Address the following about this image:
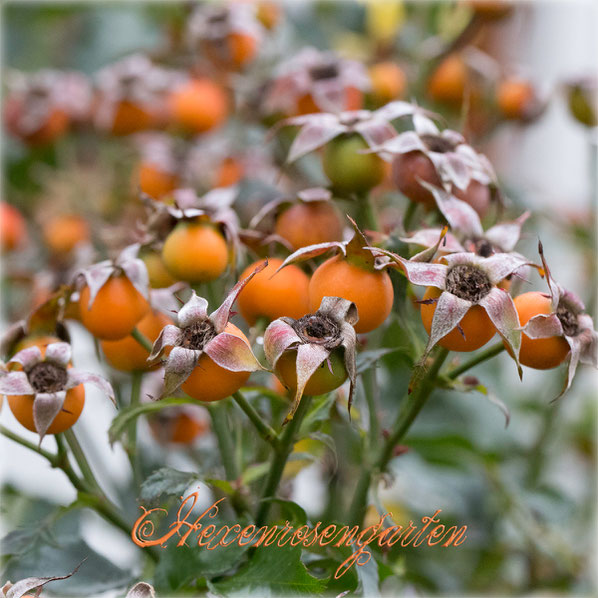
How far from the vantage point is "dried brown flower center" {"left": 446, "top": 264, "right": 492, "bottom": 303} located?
31cm

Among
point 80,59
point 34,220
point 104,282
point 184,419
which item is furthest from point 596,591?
point 80,59

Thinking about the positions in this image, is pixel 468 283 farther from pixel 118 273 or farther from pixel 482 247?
pixel 118 273

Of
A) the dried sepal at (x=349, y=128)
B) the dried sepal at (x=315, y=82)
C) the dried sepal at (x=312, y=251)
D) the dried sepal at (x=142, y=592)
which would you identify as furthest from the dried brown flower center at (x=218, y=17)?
the dried sepal at (x=142, y=592)

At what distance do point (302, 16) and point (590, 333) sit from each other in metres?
0.79

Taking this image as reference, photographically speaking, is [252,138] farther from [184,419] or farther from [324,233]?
[324,233]

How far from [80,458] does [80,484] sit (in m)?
0.01

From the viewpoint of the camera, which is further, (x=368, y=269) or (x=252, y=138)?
(x=252, y=138)

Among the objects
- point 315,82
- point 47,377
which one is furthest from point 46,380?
point 315,82

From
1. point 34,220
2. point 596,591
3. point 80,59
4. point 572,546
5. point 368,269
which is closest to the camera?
point 368,269

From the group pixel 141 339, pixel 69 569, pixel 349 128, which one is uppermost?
pixel 349 128

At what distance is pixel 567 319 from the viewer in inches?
13.1

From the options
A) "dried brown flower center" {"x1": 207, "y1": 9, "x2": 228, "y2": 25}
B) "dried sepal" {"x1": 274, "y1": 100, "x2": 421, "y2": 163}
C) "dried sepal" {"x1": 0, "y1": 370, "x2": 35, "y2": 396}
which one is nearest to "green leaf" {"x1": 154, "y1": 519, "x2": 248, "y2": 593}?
"dried sepal" {"x1": 0, "y1": 370, "x2": 35, "y2": 396}

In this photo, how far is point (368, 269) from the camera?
0.33 m

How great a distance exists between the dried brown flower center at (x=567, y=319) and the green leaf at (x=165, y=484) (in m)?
0.18
